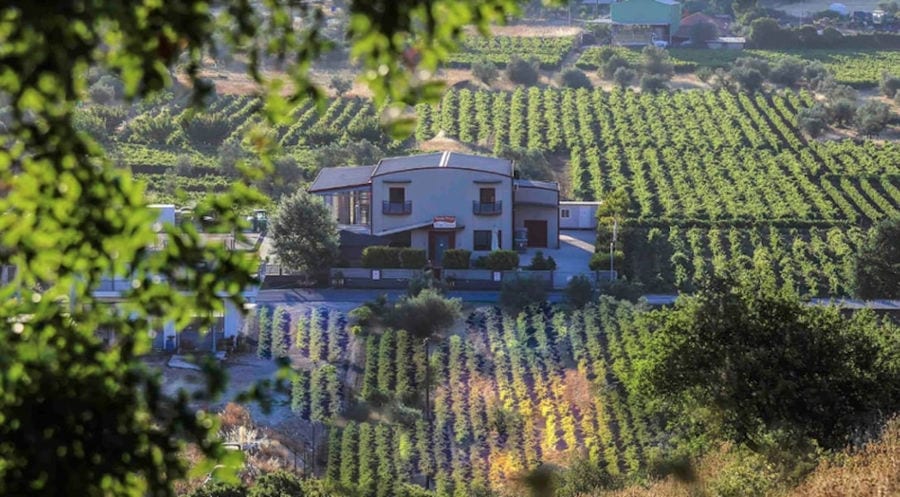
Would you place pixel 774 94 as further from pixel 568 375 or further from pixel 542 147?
pixel 568 375

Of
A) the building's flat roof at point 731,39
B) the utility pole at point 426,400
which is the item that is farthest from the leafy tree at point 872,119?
the utility pole at point 426,400

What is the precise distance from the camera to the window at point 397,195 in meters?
31.2

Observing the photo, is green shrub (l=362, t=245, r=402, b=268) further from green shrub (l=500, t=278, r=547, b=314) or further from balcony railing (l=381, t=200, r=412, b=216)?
green shrub (l=500, t=278, r=547, b=314)

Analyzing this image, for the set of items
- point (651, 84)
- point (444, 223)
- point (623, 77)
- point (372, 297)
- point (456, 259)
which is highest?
point (623, 77)

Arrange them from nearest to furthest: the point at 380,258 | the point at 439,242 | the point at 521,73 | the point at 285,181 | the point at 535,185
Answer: the point at 380,258, the point at 439,242, the point at 535,185, the point at 285,181, the point at 521,73

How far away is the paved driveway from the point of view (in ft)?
94.7

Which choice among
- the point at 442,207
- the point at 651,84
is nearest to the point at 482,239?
the point at 442,207

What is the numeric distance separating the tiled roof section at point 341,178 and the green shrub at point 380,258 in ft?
9.66

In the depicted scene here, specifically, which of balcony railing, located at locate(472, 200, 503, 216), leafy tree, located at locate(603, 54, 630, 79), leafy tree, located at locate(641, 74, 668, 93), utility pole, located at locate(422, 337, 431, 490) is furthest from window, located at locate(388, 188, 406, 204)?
leafy tree, located at locate(603, 54, 630, 79)

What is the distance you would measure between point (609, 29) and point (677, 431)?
166ft

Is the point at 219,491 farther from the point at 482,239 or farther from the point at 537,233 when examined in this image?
the point at 537,233

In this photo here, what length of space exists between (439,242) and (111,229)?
2745cm

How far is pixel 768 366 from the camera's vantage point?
13.9 metres

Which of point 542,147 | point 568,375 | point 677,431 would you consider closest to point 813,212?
point 542,147
